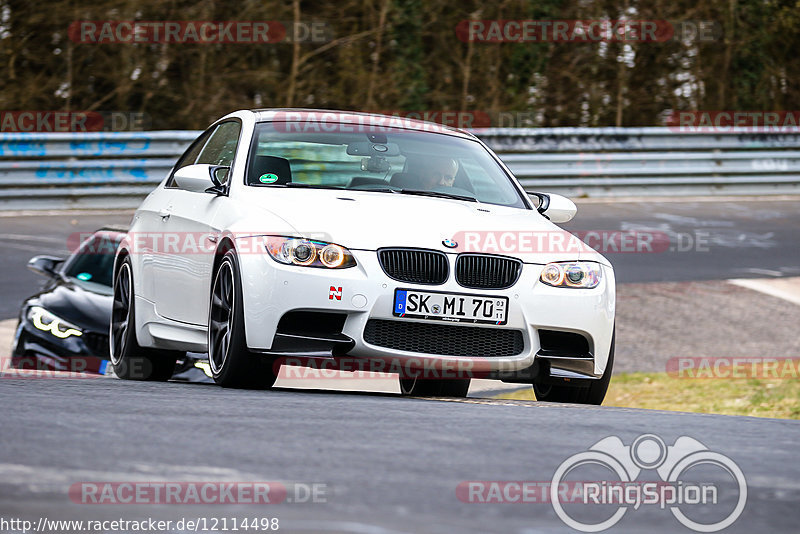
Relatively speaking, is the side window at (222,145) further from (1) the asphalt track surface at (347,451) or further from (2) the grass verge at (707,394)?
(2) the grass verge at (707,394)

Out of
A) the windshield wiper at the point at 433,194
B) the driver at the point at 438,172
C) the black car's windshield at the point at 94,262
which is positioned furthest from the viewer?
the black car's windshield at the point at 94,262

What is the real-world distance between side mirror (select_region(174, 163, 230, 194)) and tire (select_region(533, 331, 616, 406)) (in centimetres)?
202

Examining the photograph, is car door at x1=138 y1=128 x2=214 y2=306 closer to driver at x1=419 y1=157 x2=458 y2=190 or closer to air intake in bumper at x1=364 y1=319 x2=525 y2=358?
driver at x1=419 y1=157 x2=458 y2=190

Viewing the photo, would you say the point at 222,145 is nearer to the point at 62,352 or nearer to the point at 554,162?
the point at 62,352

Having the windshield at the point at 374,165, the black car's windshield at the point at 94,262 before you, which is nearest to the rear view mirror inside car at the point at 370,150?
the windshield at the point at 374,165

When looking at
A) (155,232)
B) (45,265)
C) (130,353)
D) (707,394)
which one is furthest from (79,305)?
(707,394)

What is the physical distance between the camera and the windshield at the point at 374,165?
7.26 meters

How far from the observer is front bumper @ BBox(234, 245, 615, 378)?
20.4 feet

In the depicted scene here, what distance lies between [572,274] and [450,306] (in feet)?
2.43

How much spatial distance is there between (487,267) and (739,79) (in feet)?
63.8

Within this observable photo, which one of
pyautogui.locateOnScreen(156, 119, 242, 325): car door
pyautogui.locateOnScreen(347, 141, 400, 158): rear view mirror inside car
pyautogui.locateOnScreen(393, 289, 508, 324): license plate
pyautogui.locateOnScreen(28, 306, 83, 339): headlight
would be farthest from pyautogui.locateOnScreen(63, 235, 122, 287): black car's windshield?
pyautogui.locateOnScreen(393, 289, 508, 324): license plate

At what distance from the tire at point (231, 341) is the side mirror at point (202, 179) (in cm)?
59

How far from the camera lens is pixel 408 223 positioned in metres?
6.49

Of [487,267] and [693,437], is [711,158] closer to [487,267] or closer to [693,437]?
[487,267]
